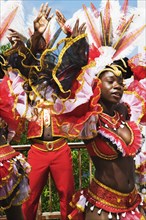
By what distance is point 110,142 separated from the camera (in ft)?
9.86

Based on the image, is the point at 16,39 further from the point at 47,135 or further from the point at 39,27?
the point at 47,135

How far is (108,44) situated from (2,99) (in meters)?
0.81

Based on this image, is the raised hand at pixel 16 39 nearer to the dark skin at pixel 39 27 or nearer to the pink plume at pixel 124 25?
the dark skin at pixel 39 27

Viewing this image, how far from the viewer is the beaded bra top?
299 centimetres

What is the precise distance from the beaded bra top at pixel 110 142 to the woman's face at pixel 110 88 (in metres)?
0.13

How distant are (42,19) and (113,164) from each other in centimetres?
100

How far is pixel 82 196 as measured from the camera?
3188 mm

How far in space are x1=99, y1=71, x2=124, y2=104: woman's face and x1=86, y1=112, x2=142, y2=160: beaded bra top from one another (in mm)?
126

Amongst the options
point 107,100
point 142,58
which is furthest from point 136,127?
→ point 142,58

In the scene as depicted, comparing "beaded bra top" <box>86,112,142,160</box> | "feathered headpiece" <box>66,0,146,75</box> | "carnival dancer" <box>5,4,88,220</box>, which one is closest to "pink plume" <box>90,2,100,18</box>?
"feathered headpiece" <box>66,0,146,75</box>

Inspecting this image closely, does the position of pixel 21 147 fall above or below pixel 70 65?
below

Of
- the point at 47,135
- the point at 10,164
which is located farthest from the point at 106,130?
the point at 47,135

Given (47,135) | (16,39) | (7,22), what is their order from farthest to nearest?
(47,135)
(7,22)
(16,39)

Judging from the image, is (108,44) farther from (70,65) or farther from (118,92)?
(70,65)
